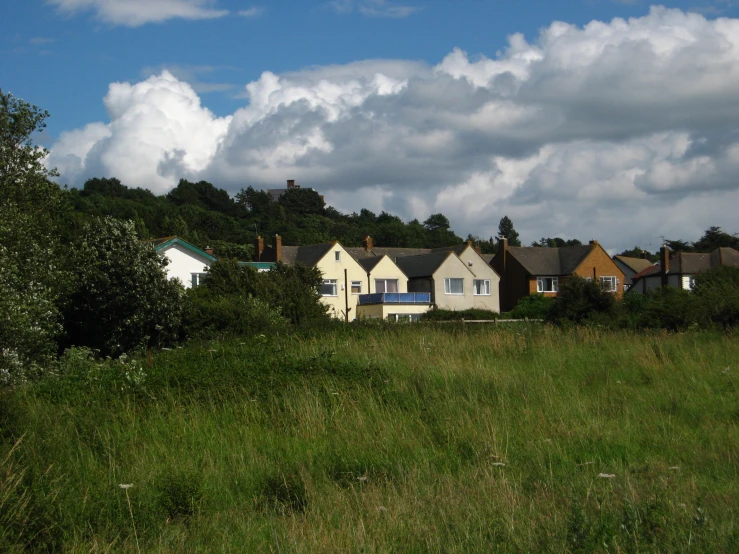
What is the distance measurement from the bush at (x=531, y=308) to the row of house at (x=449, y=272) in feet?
9.61

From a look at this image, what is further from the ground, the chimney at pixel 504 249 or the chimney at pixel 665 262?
the chimney at pixel 504 249

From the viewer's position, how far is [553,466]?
25.5ft

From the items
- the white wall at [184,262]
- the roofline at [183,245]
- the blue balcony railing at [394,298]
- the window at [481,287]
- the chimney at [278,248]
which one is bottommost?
the blue balcony railing at [394,298]

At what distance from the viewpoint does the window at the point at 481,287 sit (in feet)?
232

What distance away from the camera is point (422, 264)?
70.6 meters

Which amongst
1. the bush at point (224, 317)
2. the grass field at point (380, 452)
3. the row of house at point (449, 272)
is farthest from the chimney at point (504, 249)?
the grass field at point (380, 452)

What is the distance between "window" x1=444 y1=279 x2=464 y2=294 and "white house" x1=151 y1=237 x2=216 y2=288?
25.6 meters

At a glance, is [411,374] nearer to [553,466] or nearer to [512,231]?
[553,466]

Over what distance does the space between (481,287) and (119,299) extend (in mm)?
49551

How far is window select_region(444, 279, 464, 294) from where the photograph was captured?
69.2 metres

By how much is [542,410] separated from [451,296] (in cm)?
5951

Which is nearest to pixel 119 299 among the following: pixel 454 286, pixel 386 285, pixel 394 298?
pixel 394 298

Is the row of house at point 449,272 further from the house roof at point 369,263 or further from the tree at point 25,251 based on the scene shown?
the tree at point 25,251

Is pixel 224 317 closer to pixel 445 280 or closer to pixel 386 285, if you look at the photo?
pixel 386 285
